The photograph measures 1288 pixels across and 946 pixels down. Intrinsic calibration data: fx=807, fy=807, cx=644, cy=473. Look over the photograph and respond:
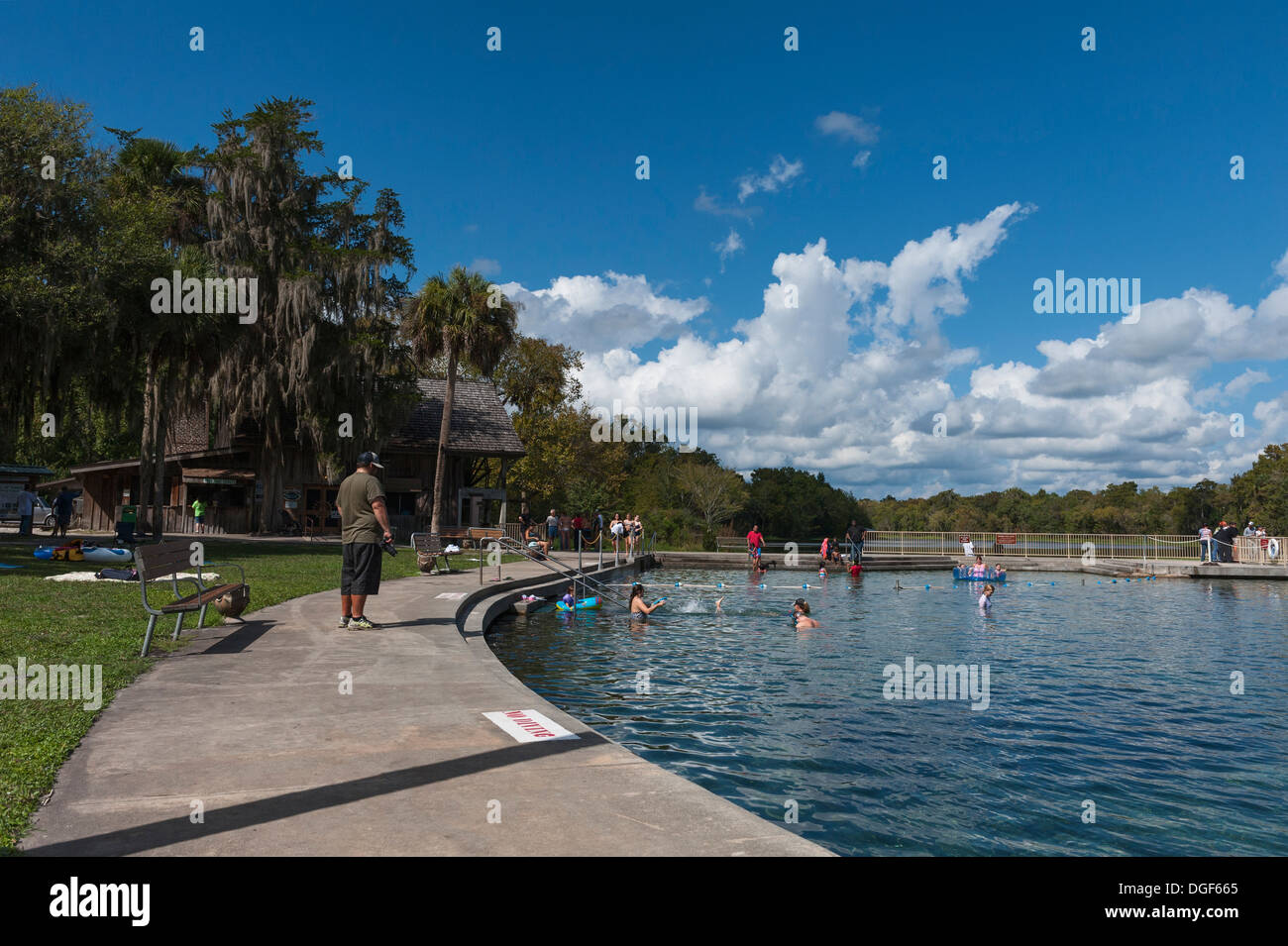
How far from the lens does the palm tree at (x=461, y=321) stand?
36.1 meters

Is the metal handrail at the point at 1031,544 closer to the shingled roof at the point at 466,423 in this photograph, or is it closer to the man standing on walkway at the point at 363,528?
the shingled roof at the point at 466,423

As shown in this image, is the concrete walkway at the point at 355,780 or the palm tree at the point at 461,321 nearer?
the concrete walkway at the point at 355,780

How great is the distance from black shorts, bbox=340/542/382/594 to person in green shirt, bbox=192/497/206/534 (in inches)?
1275

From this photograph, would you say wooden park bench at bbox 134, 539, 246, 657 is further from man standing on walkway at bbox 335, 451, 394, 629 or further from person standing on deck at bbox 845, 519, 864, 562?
person standing on deck at bbox 845, 519, 864, 562

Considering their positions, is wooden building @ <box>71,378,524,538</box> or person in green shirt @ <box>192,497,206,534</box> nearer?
person in green shirt @ <box>192,497,206,534</box>

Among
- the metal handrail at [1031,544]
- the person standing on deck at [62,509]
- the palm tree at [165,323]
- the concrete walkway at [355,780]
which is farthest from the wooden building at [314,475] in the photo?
the concrete walkway at [355,780]

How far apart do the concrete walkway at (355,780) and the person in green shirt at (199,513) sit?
34.1 m

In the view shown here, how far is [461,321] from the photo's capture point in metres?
36.2

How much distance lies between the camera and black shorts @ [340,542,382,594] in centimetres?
1009

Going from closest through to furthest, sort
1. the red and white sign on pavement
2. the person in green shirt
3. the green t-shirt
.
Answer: the red and white sign on pavement < the green t-shirt < the person in green shirt

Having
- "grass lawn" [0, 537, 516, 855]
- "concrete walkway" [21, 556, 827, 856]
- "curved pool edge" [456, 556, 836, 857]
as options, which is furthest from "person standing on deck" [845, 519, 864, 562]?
"curved pool edge" [456, 556, 836, 857]
